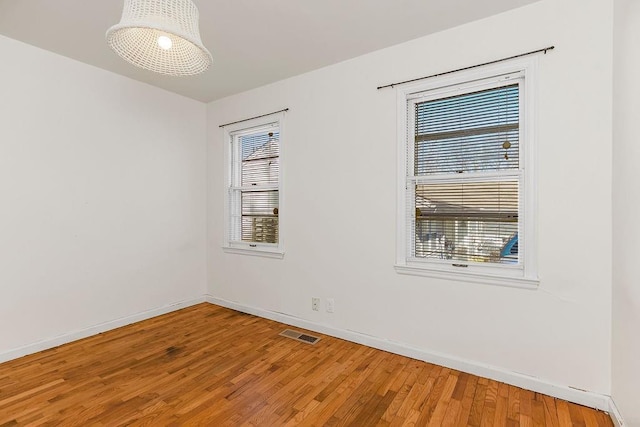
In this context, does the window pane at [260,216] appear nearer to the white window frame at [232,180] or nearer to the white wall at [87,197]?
the white window frame at [232,180]

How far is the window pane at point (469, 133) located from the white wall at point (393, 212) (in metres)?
0.21

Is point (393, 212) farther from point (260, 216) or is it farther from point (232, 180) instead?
point (232, 180)

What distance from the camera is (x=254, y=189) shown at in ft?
12.8

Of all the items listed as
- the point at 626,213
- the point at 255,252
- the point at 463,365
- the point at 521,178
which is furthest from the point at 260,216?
the point at 626,213

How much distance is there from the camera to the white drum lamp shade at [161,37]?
128 cm

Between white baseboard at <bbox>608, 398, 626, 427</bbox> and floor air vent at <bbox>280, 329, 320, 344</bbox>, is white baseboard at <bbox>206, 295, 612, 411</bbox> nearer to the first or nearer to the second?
white baseboard at <bbox>608, 398, 626, 427</bbox>

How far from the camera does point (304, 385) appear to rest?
2.28 m

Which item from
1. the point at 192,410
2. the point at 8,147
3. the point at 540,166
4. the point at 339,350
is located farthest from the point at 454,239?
the point at 8,147

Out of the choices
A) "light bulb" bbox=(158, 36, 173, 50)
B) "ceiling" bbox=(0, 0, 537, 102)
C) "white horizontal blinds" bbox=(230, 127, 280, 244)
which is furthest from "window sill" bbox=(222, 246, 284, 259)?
"light bulb" bbox=(158, 36, 173, 50)

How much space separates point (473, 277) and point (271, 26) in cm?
242

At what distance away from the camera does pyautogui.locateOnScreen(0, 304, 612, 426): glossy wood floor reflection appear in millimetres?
1922

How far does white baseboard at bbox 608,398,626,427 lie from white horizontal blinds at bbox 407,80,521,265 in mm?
952

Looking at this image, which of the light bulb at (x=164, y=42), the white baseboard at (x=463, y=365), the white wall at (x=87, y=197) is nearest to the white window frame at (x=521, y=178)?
the white baseboard at (x=463, y=365)

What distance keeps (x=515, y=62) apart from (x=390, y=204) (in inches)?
52.2
